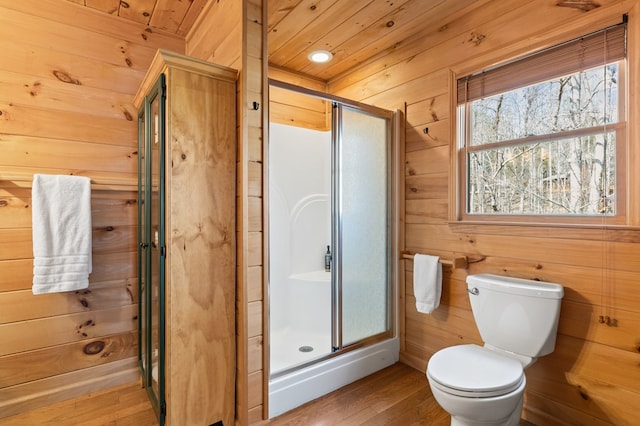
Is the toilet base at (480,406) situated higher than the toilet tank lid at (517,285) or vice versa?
the toilet tank lid at (517,285)

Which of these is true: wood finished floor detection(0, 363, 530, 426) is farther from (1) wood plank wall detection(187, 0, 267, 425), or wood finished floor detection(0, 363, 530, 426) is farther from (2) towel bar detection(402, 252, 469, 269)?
(2) towel bar detection(402, 252, 469, 269)

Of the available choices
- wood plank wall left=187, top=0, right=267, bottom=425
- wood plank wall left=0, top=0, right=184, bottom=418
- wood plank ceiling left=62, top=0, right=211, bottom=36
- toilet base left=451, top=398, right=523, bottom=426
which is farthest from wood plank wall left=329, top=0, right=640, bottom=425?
wood plank wall left=0, top=0, right=184, bottom=418

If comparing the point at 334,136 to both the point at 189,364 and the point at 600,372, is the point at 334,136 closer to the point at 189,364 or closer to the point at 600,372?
the point at 189,364

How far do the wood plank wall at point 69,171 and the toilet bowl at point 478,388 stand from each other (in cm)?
197

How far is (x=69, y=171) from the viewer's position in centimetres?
200

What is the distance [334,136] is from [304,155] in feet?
2.84

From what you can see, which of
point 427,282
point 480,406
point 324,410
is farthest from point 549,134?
point 324,410

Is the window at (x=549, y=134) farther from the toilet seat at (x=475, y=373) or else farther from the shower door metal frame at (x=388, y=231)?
the toilet seat at (x=475, y=373)

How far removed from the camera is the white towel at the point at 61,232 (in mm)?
1789

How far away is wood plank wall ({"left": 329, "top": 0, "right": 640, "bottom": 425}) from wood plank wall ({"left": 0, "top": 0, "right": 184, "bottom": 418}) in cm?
→ 189

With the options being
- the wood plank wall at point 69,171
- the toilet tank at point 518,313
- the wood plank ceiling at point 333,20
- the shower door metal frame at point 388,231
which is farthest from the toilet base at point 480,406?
the wood plank ceiling at point 333,20

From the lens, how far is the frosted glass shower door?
222cm

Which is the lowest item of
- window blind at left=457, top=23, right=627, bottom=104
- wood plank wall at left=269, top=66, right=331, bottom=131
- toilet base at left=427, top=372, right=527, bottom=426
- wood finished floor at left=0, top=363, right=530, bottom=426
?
wood finished floor at left=0, top=363, right=530, bottom=426

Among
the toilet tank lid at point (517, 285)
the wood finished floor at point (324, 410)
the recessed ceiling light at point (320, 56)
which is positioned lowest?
the wood finished floor at point (324, 410)
